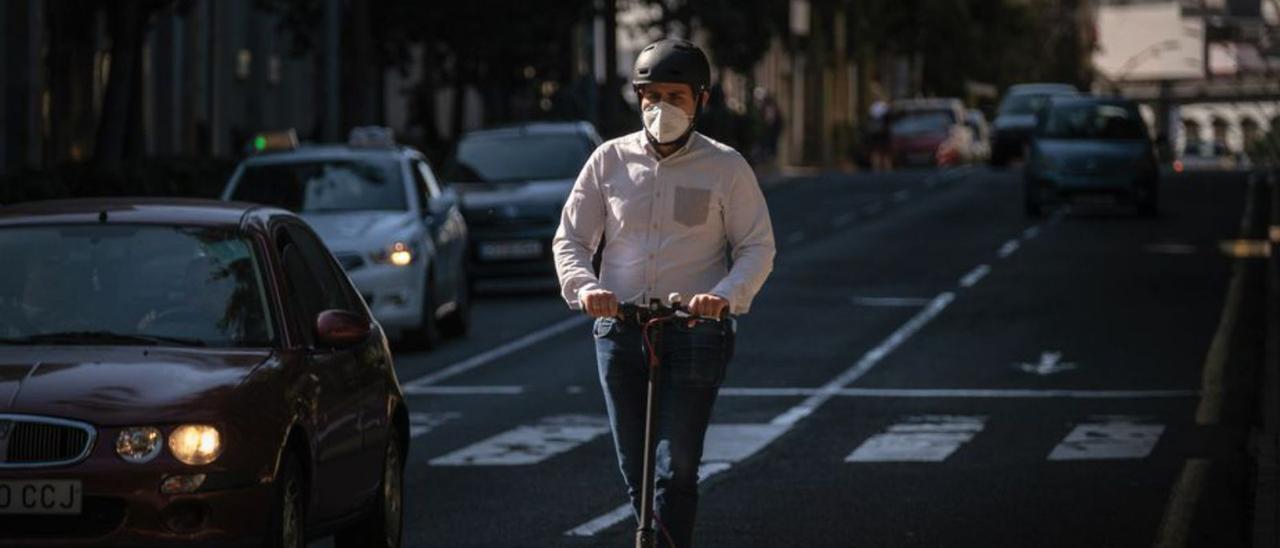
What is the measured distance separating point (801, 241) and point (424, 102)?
11.7 m

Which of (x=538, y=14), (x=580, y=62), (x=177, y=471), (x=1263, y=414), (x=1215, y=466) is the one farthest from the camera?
(x=580, y=62)

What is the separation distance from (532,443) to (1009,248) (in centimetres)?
2101

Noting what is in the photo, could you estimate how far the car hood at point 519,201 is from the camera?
30.4 meters

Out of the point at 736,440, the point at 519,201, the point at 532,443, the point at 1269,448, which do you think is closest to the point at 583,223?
the point at 1269,448

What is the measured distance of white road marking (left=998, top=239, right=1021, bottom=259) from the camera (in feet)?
118

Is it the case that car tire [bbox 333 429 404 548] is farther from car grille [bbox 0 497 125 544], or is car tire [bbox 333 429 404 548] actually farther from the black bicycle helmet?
the black bicycle helmet

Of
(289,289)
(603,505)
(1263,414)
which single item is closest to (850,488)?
(603,505)

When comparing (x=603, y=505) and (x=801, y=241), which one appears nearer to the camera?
(x=603, y=505)

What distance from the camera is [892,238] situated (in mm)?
39531

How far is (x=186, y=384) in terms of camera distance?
916 cm

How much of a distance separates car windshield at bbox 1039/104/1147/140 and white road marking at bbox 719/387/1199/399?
24355 millimetres

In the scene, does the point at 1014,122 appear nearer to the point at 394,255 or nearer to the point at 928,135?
the point at 928,135

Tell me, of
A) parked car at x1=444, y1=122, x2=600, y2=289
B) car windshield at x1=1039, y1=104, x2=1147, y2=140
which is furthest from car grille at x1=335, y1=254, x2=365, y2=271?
car windshield at x1=1039, y1=104, x2=1147, y2=140

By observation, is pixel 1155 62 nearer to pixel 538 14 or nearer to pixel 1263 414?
pixel 538 14
